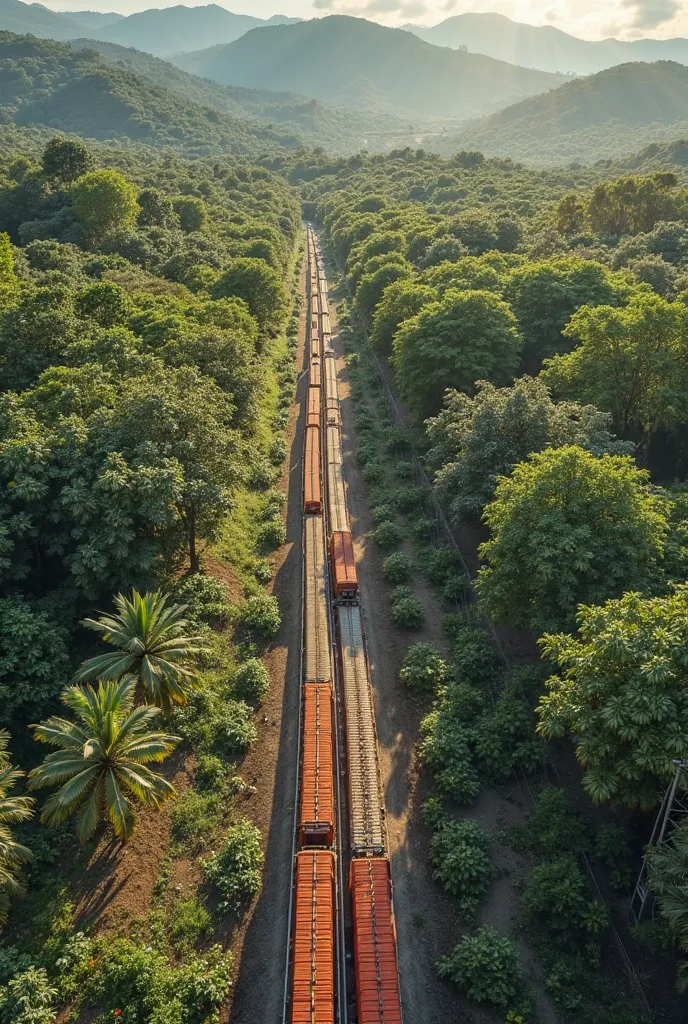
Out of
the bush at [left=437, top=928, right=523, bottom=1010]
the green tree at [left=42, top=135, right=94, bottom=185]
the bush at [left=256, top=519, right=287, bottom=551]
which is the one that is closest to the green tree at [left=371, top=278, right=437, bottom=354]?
the bush at [left=256, top=519, right=287, bottom=551]

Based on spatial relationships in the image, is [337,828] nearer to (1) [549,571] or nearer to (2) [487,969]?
(2) [487,969]

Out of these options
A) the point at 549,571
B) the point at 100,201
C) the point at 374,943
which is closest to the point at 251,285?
the point at 100,201

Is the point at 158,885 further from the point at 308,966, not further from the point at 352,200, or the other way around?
the point at 352,200

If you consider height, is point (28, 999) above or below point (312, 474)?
below

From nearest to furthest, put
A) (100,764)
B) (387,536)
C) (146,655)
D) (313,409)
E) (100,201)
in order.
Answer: (100,764) < (146,655) < (387,536) < (313,409) < (100,201)

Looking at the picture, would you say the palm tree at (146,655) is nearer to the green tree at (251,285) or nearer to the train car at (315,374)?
the train car at (315,374)

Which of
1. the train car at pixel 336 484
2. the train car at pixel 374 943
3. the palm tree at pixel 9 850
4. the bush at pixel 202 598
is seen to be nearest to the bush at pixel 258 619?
the bush at pixel 202 598

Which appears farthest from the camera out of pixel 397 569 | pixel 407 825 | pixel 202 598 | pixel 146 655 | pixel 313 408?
pixel 313 408
